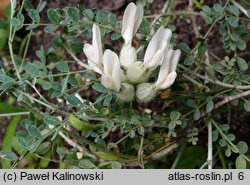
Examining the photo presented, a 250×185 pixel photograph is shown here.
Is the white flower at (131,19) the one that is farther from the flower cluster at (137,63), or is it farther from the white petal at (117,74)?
the white petal at (117,74)

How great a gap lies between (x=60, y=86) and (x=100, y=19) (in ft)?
0.53

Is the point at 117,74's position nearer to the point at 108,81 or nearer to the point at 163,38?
the point at 108,81

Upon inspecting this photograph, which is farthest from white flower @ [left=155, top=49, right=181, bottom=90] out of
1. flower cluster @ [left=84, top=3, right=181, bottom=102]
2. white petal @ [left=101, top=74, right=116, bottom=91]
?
white petal @ [left=101, top=74, right=116, bottom=91]

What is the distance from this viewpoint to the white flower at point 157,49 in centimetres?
92

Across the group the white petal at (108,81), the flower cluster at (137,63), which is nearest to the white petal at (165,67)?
the flower cluster at (137,63)

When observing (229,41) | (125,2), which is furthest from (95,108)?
(125,2)

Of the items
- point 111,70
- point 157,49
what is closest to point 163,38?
point 157,49

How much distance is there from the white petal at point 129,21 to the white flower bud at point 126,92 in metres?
0.09

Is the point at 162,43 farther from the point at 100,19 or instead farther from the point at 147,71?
the point at 100,19

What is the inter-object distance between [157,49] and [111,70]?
11cm

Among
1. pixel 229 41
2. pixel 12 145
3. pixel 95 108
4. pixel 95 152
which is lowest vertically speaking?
pixel 12 145

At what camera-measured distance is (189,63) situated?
42.1 inches

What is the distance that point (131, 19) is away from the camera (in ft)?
3.09

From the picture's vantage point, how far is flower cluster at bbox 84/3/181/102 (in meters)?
0.92
